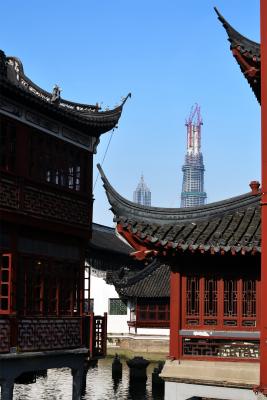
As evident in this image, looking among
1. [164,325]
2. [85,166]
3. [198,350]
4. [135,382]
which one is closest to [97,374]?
[135,382]

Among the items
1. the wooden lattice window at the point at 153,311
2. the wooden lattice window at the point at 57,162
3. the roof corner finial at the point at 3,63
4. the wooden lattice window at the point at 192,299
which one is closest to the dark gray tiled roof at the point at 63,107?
the roof corner finial at the point at 3,63

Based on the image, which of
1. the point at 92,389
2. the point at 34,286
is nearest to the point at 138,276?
the point at 92,389

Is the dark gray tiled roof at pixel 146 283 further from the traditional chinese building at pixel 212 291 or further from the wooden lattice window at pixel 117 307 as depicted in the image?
the traditional chinese building at pixel 212 291

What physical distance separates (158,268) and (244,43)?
3444cm

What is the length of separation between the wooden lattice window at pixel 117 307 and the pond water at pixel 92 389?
1250 centimetres

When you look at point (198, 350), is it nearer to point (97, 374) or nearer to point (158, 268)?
point (97, 374)

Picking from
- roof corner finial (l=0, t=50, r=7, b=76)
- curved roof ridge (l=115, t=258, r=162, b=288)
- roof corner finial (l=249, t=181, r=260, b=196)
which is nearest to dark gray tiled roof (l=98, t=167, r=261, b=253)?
roof corner finial (l=249, t=181, r=260, b=196)

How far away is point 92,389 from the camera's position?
28391 millimetres

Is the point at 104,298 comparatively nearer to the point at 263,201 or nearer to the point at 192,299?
the point at 192,299

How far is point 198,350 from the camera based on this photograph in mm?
13117

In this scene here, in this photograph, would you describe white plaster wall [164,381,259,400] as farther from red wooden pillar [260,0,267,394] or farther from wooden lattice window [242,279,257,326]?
red wooden pillar [260,0,267,394]

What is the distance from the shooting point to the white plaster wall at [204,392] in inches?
489

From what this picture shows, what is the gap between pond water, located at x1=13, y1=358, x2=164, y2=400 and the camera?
85.5 ft

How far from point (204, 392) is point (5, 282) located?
243 inches
